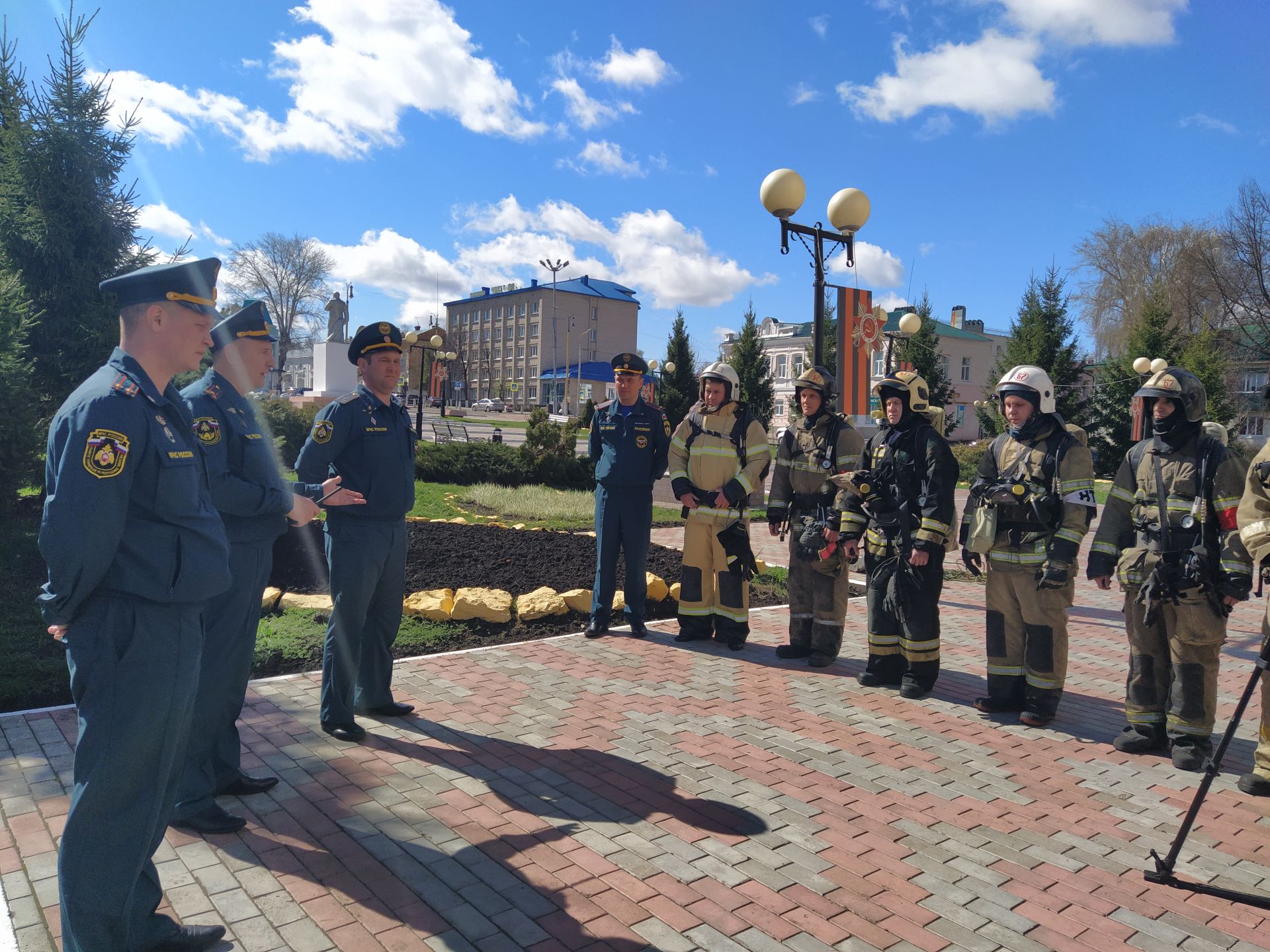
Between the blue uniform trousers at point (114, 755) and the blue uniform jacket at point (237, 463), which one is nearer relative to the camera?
the blue uniform trousers at point (114, 755)

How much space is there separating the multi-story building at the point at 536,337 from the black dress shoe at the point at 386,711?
290ft

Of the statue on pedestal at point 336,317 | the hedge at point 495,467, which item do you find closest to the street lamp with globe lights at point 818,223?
the hedge at point 495,467

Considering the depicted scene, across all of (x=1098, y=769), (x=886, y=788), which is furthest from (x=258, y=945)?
(x=1098, y=769)

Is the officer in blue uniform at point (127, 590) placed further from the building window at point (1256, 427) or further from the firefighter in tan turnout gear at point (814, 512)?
the building window at point (1256, 427)

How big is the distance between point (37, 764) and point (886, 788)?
434 centimetres

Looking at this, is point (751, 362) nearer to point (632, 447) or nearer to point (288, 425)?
point (288, 425)

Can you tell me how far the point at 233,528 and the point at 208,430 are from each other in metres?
0.45

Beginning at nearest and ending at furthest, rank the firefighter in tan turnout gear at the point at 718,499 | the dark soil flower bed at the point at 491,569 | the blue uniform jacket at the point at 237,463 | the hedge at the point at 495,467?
the blue uniform jacket at the point at 237,463
the firefighter in tan turnout gear at the point at 718,499
the dark soil flower bed at the point at 491,569
the hedge at the point at 495,467

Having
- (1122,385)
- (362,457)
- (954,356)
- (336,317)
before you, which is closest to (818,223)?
(362,457)

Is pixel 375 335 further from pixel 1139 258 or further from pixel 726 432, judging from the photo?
pixel 1139 258

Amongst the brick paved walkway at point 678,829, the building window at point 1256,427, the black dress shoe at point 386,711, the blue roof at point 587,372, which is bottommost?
the brick paved walkway at point 678,829

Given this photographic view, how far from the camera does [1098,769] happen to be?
15.5ft

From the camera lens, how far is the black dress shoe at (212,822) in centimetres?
354

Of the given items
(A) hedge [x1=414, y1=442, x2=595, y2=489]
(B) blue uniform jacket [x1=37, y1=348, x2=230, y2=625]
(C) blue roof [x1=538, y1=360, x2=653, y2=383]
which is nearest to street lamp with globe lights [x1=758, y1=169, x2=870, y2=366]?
(B) blue uniform jacket [x1=37, y1=348, x2=230, y2=625]
